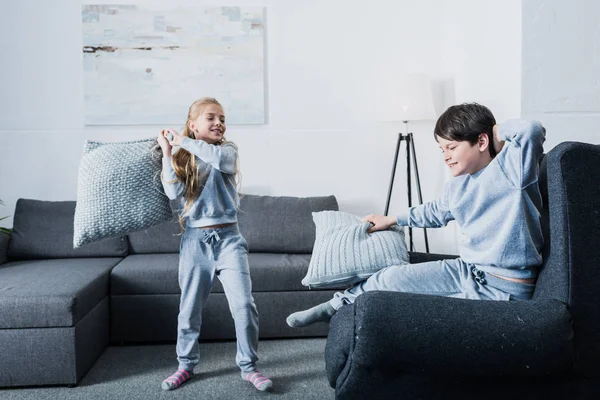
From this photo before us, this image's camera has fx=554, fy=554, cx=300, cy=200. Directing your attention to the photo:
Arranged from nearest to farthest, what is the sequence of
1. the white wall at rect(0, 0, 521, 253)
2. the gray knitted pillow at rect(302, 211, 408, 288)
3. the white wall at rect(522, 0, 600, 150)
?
the gray knitted pillow at rect(302, 211, 408, 288)
the white wall at rect(522, 0, 600, 150)
the white wall at rect(0, 0, 521, 253)

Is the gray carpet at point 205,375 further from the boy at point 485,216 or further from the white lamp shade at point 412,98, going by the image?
the white lamp shade at point 412,98

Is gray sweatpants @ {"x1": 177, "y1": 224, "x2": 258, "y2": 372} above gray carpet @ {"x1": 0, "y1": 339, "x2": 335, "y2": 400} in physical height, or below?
above

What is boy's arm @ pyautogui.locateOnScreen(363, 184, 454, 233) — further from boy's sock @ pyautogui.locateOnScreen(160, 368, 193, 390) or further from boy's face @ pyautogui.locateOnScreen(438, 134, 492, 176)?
boy's sock @ pyautogui.locateOnScreen(160, 368, 193, 390)

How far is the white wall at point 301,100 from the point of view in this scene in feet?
12.4

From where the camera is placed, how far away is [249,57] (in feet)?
12.7

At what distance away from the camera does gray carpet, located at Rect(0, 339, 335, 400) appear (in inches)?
90.2

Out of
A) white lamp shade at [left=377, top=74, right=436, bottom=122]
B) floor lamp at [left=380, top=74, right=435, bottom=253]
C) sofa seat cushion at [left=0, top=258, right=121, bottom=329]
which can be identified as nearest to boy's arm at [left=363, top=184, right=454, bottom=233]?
sofa seat cushion at [left=0, top=258, right=121, bottom=329]

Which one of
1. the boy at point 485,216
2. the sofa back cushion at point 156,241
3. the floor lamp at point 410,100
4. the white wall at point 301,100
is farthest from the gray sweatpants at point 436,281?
the white wall at point 301,100

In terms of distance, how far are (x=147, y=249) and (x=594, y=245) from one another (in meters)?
2.69

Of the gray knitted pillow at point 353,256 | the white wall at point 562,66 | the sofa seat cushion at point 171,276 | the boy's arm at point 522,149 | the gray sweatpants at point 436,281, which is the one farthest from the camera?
the sofa seat cushion at point 171,276

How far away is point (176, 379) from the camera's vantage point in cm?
237

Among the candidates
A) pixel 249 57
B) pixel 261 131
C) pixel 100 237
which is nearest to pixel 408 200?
→ pixel 261 131

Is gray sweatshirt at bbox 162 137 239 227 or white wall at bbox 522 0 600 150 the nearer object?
gray sweatshirt at bbox 162 137 239 227

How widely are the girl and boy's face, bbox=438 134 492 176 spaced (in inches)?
37.5
